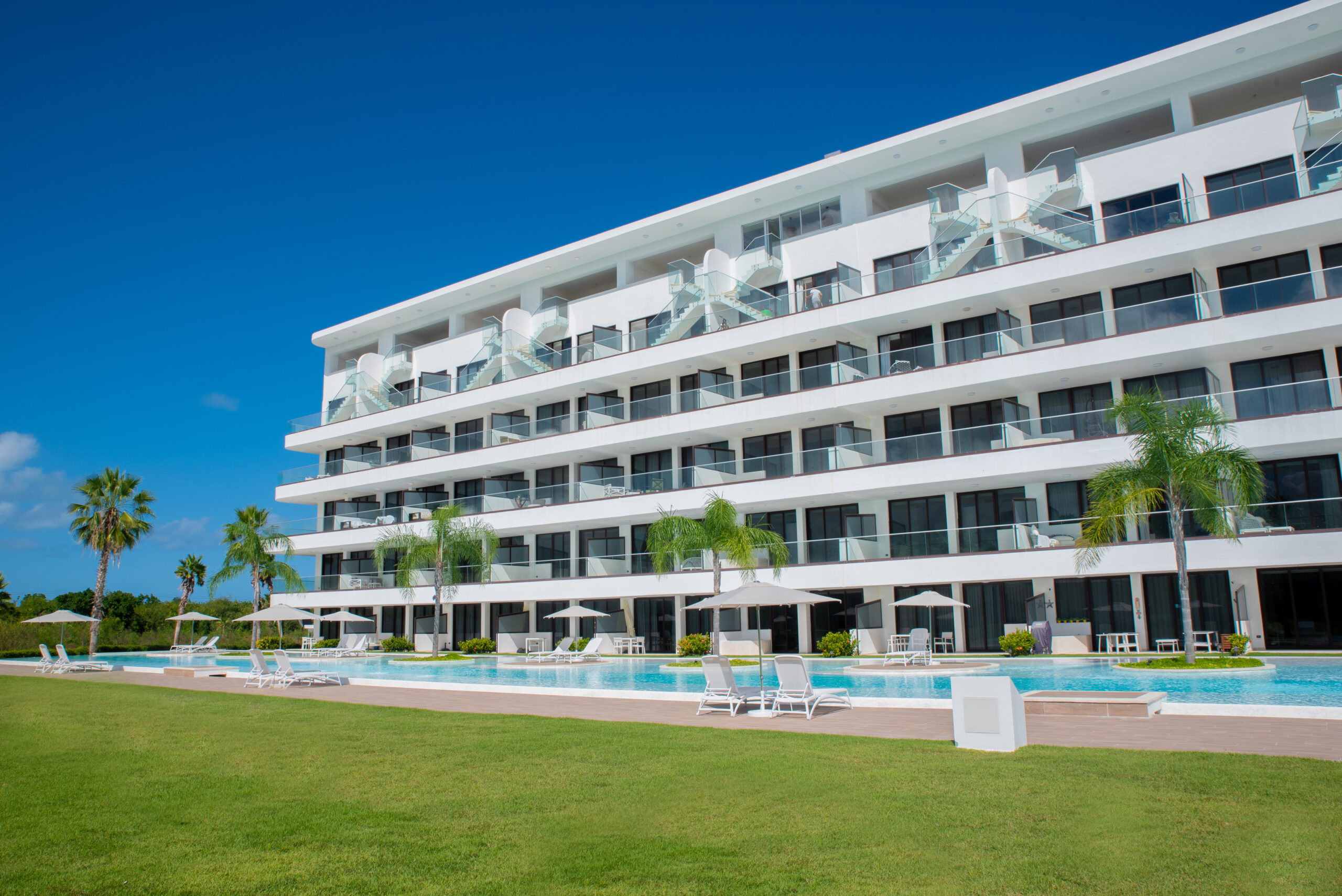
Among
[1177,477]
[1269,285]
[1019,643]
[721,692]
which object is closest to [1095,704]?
[721,692]

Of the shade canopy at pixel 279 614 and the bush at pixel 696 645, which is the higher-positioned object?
the shade canopy at pixel 279 614

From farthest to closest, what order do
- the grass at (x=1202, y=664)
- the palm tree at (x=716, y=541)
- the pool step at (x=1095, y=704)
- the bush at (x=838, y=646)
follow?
the bush at (x=838, y=646), the palm tree at (x=716, y=541), the grass at (x=1202, y=664), the pool step at (x=1095, y=704)

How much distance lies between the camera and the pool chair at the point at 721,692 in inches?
550

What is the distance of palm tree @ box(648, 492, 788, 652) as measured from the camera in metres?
27.2

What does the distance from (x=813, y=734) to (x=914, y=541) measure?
19362mm

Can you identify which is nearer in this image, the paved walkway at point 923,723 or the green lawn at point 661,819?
the green lawn at point 661,819

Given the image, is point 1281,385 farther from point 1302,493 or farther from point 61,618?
point 61,618

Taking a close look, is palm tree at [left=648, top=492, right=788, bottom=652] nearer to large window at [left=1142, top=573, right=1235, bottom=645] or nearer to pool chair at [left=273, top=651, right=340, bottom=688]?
pool chair at [left=273, top=651, right=340, bottom=688]

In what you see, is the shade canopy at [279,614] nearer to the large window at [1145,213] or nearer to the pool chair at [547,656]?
the pool chair at [547,656]

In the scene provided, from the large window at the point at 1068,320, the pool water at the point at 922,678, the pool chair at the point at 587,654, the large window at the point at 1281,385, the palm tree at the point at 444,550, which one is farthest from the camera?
the palm tree at the point at 444,550

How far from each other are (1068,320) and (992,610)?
30.4 ft

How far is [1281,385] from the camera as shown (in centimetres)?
2431

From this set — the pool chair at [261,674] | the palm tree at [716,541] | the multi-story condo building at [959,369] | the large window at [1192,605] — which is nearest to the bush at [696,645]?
the palm tree at [716,541]

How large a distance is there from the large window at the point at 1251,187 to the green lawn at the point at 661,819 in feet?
74.1
